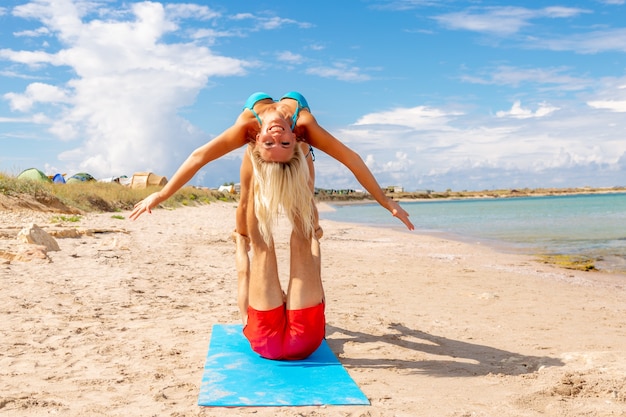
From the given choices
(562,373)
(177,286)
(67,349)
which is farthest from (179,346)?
(562,373)

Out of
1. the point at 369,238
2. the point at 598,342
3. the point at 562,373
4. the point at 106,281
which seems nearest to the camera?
the point at 562,373

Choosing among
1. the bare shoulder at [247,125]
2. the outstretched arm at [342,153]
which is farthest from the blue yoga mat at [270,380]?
the bare shoulder at [247,125]

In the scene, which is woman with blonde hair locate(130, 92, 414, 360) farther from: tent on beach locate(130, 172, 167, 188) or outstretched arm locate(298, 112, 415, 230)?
tent on beach locate(130, 172, 167, 188)

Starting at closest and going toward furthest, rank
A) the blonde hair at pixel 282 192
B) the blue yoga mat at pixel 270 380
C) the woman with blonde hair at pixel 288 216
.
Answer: the blue yoga mat at pixel 270 380 < the blonde hair at pixel 282 192 < the woman with blonde hair at pixel 288 216

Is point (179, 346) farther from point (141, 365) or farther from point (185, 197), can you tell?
point (185, 197)

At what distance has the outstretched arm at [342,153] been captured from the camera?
4516 millimetres

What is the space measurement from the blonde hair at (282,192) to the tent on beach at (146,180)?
36940 millimetres

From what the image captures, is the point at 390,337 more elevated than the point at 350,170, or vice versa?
the point at 350,170

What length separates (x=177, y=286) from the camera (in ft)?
25.2

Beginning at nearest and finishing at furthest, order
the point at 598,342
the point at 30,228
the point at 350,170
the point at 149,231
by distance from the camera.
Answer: the point at 350,170, the point at 598,342, the point at 30,228, the point at 149,231

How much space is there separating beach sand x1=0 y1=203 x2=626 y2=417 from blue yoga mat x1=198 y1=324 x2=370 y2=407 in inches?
4.3

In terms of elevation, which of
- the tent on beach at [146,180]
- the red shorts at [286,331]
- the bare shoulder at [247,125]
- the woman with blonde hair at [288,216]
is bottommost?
the red shorts at [286,331]

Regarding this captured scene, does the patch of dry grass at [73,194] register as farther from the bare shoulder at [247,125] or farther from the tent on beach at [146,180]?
the bare shoulder at [247,125]

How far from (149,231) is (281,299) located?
10.8 meters
